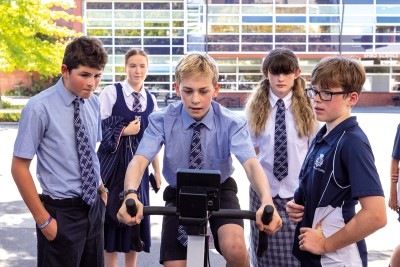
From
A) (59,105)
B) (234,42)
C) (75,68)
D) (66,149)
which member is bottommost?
(66,149)

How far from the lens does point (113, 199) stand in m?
4.80

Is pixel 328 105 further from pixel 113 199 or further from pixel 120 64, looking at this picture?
pixel 120 64

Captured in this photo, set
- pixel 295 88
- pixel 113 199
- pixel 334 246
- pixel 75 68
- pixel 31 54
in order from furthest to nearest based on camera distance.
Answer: pixel 31 54, pixel 113 199, pixel 295 88, pixel 75 68, pixel 334 246

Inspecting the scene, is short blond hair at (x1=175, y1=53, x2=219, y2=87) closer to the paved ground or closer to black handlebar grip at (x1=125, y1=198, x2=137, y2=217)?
black handlebar grip at (x1=125, y1=198, x2=137, y2=217)

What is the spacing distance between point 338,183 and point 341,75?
1.72 ft

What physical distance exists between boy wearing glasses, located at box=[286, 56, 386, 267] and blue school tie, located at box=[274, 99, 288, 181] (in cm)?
108

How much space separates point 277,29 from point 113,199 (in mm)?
35267

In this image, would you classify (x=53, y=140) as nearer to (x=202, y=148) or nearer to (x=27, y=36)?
(x=202, y=148)

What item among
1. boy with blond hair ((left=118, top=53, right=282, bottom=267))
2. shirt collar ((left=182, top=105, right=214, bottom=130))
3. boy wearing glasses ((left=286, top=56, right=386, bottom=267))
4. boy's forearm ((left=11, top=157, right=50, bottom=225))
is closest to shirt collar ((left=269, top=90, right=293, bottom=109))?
boy with blond hair ((left=118, top=53, right=282, bottom=267))

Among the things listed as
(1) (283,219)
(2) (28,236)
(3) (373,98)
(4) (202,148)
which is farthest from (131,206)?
(3) (373,98)

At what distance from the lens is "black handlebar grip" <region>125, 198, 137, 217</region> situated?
241 centimetres

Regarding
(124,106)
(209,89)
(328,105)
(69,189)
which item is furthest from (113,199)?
(328,105)

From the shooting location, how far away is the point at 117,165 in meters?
4.77

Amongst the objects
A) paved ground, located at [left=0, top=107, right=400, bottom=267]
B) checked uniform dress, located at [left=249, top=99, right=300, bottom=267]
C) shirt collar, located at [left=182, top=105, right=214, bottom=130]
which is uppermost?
shirt collar, located at [left=182, top=105, right=214, bottom=130]
